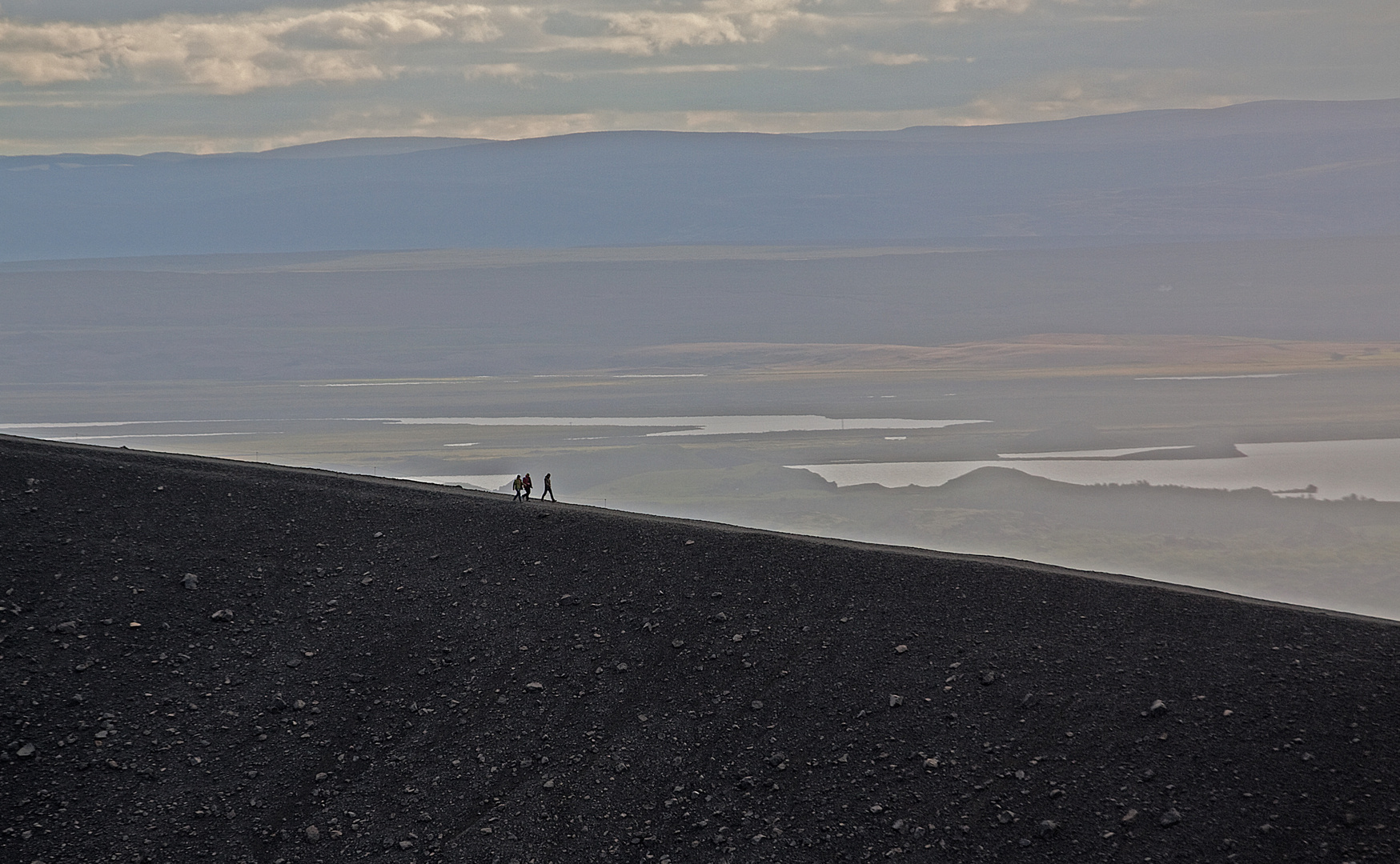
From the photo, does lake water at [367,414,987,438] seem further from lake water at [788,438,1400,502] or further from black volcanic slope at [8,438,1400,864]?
black volcanic slope at [8,438,1400,864]

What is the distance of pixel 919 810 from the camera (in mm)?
12211

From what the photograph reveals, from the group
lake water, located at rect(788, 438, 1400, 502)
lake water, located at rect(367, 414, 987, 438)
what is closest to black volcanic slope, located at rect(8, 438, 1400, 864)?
lake water, located at rect(788, 438, 1400, 502)

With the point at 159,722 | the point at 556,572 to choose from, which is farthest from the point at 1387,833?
the point at 159,722

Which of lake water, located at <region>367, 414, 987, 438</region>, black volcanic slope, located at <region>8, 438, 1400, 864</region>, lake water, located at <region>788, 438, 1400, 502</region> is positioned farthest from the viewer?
lake water, located at <region>367, 414, 987, 438</region>

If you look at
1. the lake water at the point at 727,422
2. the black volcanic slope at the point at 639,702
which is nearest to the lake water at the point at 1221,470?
the lake water at the point at 727,422

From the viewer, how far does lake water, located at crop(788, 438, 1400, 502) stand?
196ft

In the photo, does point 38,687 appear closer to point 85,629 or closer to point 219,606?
point 85,629

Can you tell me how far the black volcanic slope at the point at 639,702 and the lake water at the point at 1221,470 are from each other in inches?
1700

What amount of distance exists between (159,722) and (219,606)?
2636mm

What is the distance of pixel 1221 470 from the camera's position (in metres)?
63.9

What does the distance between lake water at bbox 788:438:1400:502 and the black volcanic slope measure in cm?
4319

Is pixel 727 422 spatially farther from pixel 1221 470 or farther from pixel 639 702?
pixel 639 702

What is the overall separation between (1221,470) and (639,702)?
185 ft

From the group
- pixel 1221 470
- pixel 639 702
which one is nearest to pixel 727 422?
pixel 1221 470
